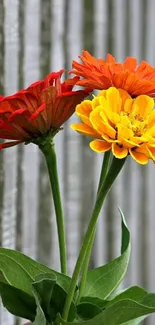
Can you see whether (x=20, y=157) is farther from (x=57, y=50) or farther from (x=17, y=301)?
(x=17, y=301)

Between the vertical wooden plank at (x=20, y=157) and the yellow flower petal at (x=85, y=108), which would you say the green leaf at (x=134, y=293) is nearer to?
the yellow flower petal at (x=85, y=108)

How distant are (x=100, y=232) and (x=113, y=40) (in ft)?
1.47

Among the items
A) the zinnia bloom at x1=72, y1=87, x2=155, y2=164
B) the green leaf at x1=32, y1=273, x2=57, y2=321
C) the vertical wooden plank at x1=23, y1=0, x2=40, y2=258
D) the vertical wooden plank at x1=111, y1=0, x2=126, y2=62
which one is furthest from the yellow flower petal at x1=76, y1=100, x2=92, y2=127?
the vertical wooden plank at x1=111, y1=0, x2=126, y2=62

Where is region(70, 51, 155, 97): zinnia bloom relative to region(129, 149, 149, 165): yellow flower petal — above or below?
above

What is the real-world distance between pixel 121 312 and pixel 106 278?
0.12 metres

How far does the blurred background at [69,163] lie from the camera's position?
1019mm

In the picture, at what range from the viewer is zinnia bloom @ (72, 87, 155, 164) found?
1.60 feet

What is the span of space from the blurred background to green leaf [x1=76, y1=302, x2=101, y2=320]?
0.42 metres

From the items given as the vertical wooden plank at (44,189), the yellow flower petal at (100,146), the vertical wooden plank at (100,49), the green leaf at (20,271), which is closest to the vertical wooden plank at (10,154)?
the vertical wooden plank at (44,189)

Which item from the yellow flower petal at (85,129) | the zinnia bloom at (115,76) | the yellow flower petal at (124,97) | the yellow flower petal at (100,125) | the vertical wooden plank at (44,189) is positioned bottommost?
the vertical wooden plank at (44,189)

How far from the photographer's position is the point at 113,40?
132cm

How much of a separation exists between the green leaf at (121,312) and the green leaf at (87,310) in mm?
51

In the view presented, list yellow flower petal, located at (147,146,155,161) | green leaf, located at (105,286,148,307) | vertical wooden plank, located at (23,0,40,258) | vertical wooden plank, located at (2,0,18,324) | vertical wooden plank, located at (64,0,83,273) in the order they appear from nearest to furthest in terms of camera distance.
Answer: yellow flower petal, located at (147,146,155,161) → green leaf, located at (105,286,148,307) → vertical wooden plank, located at (2,0,18,324) → vertical wooden plank, located at (23,0,40,258) → vertical wooden plank, located at (64,0,83,273)

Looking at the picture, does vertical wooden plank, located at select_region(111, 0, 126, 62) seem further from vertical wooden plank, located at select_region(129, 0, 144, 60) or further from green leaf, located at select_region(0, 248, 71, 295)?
green leaf, located at select_region(0, 248, 71, 295)
